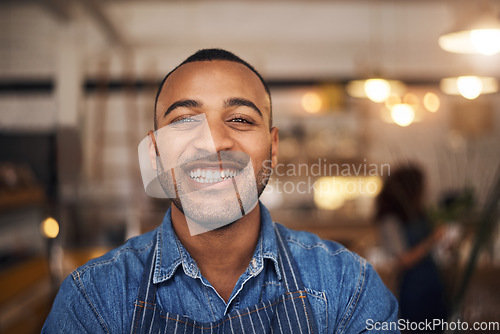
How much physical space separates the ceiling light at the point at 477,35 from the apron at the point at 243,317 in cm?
121

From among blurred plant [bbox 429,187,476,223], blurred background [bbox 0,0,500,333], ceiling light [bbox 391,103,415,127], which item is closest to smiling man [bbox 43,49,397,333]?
blurred background [bbox 0,0,500,333]

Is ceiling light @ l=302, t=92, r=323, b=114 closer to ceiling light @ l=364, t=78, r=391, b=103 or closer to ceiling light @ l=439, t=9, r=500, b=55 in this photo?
ceiling light @ l=364, t=78, r=391, b=103

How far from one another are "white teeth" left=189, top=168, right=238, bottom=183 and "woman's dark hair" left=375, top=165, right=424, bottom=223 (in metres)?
1.62

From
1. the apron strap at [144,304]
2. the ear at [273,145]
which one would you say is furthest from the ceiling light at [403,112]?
the apron strap at [144,304]

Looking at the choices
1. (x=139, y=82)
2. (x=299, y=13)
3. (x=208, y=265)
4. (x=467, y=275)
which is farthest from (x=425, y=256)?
(x=139, y=82)

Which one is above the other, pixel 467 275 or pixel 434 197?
pixel 467 275

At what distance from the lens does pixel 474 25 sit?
157cm

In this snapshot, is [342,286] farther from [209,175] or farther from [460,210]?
[460,210]

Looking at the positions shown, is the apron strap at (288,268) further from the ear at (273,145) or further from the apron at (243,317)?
the ear at (273,145)

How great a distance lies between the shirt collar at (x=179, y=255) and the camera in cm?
90

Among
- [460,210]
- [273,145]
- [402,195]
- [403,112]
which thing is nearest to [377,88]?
[403,112]

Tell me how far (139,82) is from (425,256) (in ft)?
10.2

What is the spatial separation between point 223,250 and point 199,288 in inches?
3.6

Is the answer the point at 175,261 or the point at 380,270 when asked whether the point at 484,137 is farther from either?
the point at 175,261
